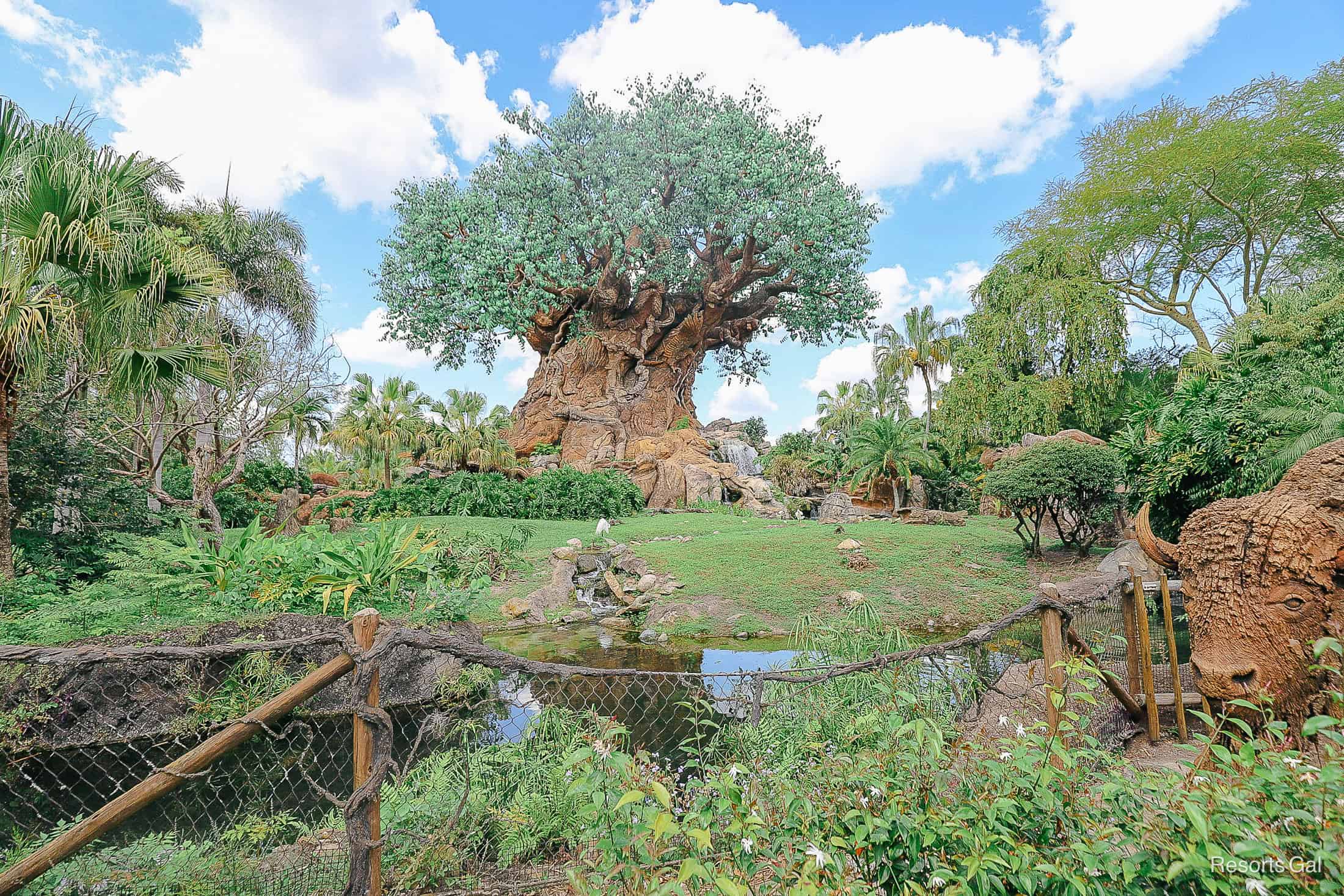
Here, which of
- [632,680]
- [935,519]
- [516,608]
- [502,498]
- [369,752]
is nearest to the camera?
[369,752]

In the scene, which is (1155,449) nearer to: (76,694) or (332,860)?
(332,860)

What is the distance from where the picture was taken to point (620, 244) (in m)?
20.4

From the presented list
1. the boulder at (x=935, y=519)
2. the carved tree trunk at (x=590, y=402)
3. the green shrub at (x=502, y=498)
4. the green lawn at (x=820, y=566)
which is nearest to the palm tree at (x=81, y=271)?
the green lawn at (x=820, y=566)

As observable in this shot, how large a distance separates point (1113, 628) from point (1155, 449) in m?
5.29

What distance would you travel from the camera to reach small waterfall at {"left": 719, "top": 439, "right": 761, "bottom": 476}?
80.8 feet

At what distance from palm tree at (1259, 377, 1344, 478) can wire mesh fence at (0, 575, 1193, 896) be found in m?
3.03

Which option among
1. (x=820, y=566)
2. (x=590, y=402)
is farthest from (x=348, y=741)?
(x=590, y=402)

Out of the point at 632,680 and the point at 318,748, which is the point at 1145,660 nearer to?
the point at 632,680

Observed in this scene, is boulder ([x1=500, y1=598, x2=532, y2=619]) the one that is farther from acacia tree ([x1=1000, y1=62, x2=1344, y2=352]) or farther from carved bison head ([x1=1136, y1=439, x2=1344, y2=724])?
acacia tree ([x1=1000, y1=62, x2=1344, y2=352])

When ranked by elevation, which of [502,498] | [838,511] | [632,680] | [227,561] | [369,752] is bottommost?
[632,680]

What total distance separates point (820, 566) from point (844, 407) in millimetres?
20683

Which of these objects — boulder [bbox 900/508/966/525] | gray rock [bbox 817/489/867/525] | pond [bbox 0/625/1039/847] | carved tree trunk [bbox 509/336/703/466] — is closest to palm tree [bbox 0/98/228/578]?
pond [bbox 0/625/1039/847]

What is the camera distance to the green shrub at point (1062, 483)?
1133 cm

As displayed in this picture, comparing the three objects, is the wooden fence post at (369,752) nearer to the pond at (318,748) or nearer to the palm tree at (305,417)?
the pond at (318,748)
